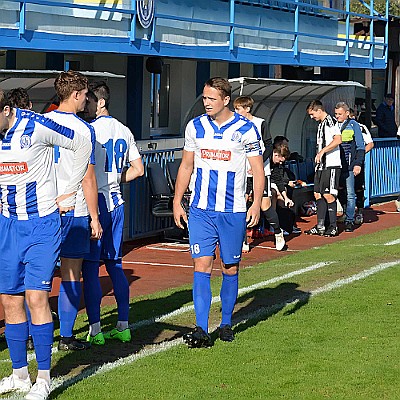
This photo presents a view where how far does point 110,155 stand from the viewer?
8.00 metres

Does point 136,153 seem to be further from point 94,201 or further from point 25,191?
point 25,191

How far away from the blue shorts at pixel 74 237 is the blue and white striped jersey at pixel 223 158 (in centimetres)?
102

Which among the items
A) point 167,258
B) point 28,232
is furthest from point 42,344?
point 167,258

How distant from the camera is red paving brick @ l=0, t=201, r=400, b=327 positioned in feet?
36.4

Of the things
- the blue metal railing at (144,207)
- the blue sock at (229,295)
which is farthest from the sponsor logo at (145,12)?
the blue sock at (229,295)

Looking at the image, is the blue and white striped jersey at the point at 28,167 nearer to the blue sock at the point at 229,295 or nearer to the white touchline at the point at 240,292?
the white touchline at the point at 240,292

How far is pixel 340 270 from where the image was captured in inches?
458

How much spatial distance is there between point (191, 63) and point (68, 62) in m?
3.56

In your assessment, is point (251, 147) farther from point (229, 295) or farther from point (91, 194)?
point (91, 194)

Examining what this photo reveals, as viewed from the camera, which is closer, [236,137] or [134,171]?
[236,137]

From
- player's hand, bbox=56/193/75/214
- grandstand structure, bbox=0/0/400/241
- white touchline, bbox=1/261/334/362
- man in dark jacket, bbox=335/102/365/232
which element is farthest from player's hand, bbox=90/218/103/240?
man in dark jacket, bbox=335/102/365/232

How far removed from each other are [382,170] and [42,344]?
1472 cm

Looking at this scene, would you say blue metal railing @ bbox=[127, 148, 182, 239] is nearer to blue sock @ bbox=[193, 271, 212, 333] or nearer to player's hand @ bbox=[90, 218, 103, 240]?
Result: blue sock @ bbox=[193, 271, 212, 333]

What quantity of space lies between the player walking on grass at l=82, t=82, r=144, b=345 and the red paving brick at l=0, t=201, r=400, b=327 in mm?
1354
